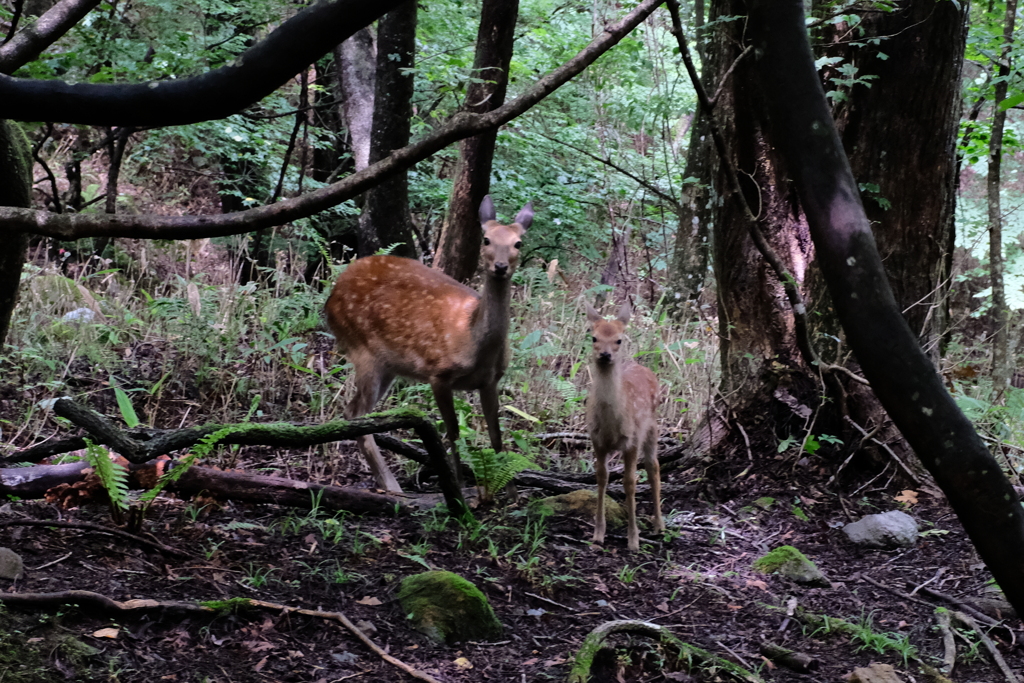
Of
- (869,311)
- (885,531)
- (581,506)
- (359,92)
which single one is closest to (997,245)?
(885,531)

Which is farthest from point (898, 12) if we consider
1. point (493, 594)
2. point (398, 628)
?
point (398, 628)

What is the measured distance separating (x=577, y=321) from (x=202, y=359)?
3.52 metres

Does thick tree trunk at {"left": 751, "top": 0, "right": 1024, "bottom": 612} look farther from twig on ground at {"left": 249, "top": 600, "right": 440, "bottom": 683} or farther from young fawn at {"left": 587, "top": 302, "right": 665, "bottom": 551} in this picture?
young fawn at {"left": 587, "top": 302, "right": 665, "bottom": 551}

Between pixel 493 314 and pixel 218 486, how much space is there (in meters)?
2.01

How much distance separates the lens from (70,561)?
3670mm

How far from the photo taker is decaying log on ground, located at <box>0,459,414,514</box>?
4.30 metres

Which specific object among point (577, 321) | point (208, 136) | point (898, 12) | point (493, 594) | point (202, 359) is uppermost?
point (898, 12)

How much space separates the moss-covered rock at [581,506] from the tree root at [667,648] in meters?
1.48

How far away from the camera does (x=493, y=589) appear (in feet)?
14.3

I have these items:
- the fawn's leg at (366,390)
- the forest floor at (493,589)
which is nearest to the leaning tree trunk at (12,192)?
the forest floor at (493,589)

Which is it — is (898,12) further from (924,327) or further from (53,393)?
(53,393)

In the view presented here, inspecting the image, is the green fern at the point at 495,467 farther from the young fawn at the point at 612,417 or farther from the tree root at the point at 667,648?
the tree root at the point at 667,648

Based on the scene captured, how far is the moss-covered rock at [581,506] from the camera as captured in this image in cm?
539

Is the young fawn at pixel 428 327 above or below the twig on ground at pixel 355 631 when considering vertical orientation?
above
